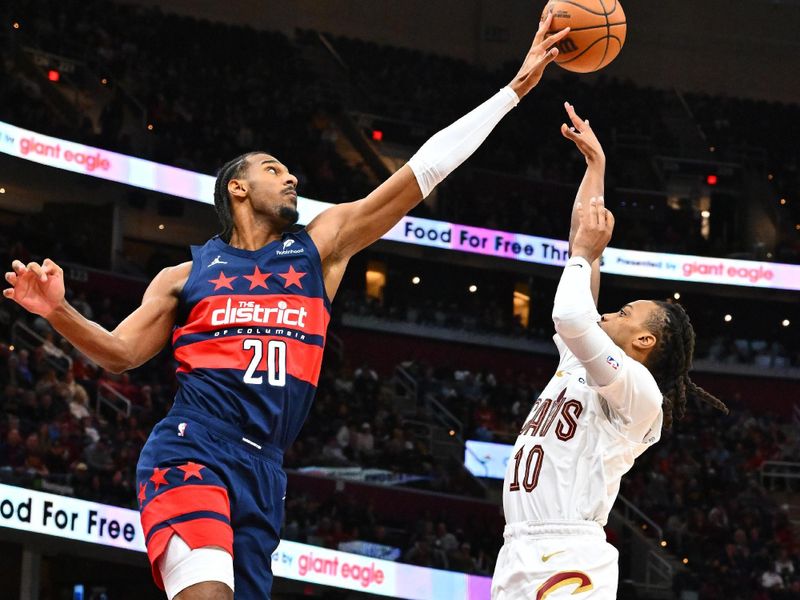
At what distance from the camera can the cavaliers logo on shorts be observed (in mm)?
4684

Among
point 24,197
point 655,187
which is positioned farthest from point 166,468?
point 655,187

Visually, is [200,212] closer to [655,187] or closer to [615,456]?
[655,187]

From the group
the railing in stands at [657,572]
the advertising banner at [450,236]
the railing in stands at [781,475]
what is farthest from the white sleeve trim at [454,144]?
the railing in stands at [781,475]

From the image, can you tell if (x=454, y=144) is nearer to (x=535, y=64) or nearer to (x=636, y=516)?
(x=535, y=64)

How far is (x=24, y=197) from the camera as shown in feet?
80.6

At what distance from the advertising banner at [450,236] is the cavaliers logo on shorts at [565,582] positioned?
17.6 m

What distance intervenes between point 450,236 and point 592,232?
2095 centimetres

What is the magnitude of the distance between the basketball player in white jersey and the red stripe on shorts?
1.27 meters

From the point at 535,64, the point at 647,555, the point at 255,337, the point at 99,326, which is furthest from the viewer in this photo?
the point at 647,555

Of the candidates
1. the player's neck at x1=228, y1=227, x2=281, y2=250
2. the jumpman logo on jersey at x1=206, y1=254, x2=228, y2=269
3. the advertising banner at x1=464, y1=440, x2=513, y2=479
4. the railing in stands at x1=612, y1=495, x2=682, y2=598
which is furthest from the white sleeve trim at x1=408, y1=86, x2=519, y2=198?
the advertising banner at x1=464, y1=440, x2=513, y2=479

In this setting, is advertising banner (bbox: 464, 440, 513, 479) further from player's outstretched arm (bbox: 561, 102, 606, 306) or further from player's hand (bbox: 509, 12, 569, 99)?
player's hand (bbox: 509, 12, 569, 99)

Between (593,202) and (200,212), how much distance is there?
876 inches

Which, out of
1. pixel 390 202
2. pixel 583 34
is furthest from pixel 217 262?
pixel 583 34

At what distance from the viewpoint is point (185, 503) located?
4.12 m
